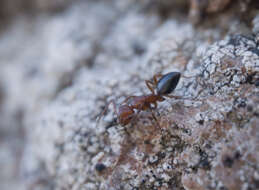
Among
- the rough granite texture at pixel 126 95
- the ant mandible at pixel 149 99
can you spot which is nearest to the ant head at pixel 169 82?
the ant mandible at pixel 149 99

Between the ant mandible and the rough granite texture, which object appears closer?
the rough granite texture

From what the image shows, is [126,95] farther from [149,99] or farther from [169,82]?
[169,82]

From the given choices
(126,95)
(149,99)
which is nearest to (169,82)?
(149,99)

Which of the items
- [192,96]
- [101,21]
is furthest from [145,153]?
[101,21]

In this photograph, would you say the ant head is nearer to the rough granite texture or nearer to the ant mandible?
the ant mandible

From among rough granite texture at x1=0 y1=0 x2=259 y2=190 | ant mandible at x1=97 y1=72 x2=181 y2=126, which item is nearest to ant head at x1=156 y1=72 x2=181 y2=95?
ant mandible at x1=97 y1=72 x2=181 y2=126

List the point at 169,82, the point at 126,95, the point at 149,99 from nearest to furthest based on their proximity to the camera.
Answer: the point at 169,82 → the point at 149,99 → the point at 126,95

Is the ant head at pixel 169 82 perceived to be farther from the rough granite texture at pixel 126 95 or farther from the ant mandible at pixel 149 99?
the rough granite texture at pixel 126 95
